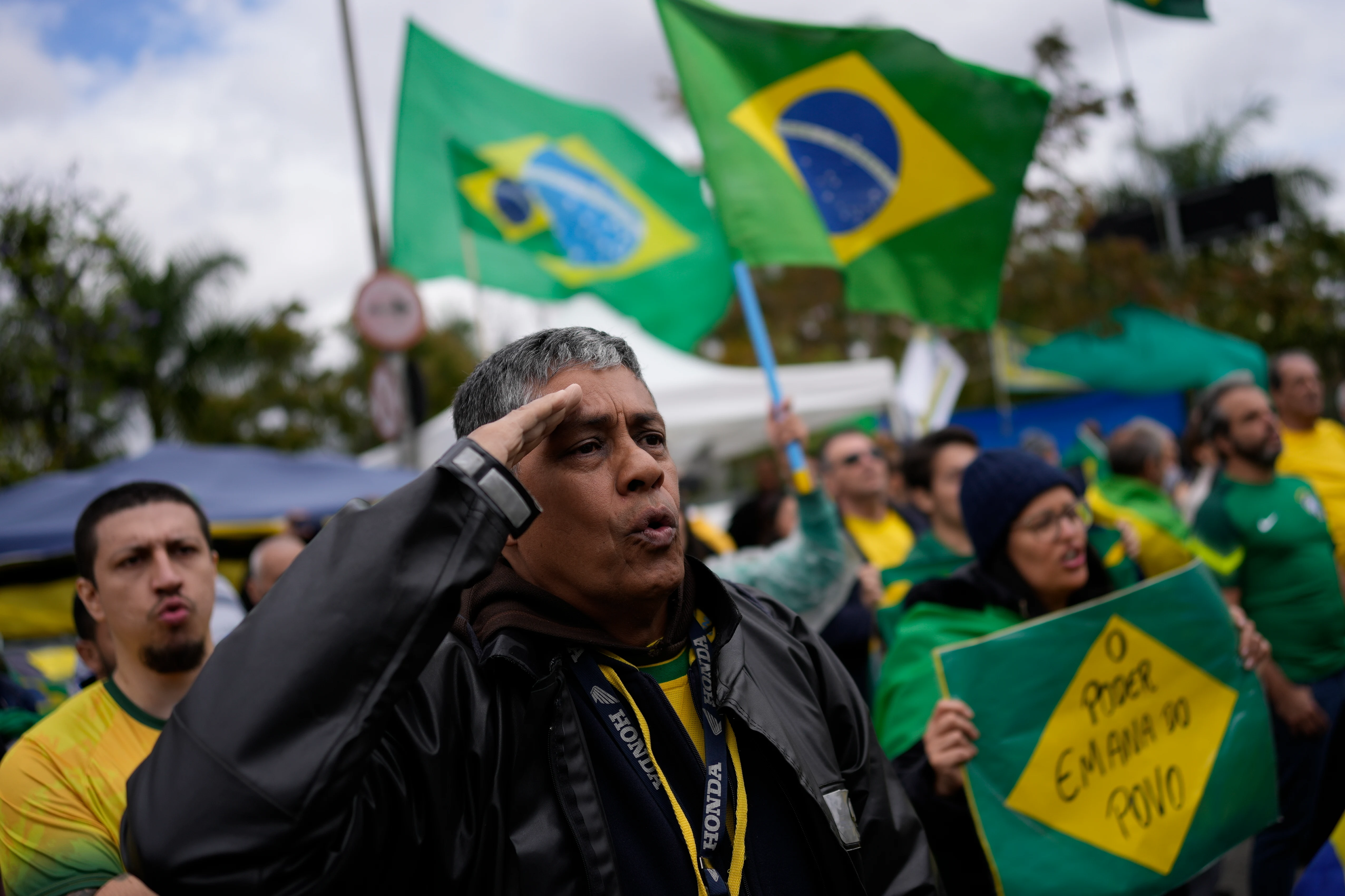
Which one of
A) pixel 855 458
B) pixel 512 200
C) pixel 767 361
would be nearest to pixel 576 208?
pixel 512 200

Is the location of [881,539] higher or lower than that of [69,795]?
lower

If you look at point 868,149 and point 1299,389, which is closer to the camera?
point 868,149

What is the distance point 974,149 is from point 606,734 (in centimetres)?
371

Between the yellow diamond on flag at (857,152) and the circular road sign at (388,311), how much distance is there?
4.66m

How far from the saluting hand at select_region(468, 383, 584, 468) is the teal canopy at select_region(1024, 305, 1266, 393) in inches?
454

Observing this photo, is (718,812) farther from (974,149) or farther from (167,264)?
(167,264)

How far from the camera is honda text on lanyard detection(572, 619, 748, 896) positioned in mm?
1572

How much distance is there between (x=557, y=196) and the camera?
6254 mm

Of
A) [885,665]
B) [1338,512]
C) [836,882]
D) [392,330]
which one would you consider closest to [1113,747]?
[885,665]

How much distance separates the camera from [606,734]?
1.61m

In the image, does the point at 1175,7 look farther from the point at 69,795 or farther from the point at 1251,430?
the point at 69,795

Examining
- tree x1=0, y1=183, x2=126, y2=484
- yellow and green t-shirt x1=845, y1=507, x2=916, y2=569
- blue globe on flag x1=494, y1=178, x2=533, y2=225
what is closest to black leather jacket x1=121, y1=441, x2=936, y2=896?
yellow and green t-shirt x1=845, y1=507, x2=916, y2=569

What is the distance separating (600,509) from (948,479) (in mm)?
3035

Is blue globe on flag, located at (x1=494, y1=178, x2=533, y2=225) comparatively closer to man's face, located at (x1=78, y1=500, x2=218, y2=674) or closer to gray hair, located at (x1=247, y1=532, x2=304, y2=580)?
gray hair, located at (x1=247, y1=532, x2=304, y2=580)
